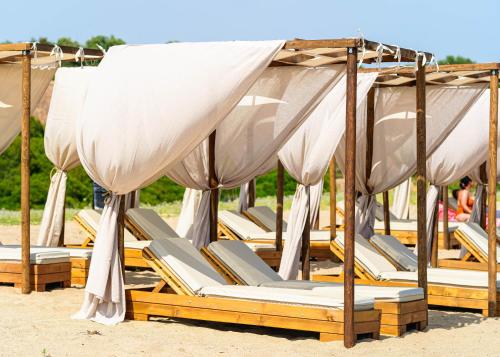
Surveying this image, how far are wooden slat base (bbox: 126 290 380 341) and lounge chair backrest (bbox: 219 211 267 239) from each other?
485cm

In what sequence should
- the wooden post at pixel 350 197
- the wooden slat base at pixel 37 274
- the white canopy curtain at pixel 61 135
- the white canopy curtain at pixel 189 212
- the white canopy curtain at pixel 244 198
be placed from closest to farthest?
the wooden post at pixel 350 197 → the wooden slat base at pixel 37 274 → the white canopy curtain at pixel 61 135 → the white canopy curtain at pixel 189 212 → the white canopy curtain at pixel 244 198

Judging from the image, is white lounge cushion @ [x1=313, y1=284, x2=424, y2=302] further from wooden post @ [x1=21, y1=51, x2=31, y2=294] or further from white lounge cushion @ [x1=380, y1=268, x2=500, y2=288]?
wooden post @ [x1=21, y1=51, x2=31, y2=294]

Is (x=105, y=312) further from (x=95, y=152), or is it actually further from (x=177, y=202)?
(x=177, y=202)

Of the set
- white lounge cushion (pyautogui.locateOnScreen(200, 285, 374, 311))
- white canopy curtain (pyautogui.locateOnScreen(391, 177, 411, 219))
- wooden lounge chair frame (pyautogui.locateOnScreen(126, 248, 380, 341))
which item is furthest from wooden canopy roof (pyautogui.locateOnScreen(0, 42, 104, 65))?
white canopy curtain (pyautogui.locateOnScreen(391, 177, 411, 219))

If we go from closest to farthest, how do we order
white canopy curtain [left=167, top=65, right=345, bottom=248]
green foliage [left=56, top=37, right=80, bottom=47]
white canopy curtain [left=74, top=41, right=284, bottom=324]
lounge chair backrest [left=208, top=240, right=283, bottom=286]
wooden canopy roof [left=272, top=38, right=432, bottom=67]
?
wooden canopy roof [left=272, top=38, right=432, bottom=67]
white canopy curtain [left=74, top=41, right=284, bottom=324]
lounge chair backrest [left=208, top=240, right=283, bottom=286]
white canopy curtain [left=167, top=65, right=345, bottom=248]
green foliage [left=56, top=37, right=80, bottom=47]

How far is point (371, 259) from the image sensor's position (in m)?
8.84

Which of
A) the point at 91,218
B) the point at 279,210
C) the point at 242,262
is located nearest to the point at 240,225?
the point at 279,210

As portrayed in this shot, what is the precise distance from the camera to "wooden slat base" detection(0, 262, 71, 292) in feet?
28.3

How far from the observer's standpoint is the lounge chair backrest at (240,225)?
12.2 metres

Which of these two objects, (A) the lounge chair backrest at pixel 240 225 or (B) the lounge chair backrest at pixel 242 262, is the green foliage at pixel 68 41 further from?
(B) the lounge chair backrest at pixel 242 262

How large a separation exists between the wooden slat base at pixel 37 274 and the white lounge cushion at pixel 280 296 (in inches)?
83.2

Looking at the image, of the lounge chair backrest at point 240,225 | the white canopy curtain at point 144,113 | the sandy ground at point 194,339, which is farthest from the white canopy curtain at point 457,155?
the white canopy curtain at point 144,113

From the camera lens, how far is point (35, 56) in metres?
8.88

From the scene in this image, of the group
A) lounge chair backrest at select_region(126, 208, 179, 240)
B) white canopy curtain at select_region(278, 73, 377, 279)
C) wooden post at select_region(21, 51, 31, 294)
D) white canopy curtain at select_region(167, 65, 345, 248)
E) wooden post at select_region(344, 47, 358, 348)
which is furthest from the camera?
lounge chair backrest at select_region(126, 208, 179, 240)
